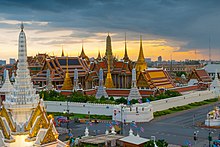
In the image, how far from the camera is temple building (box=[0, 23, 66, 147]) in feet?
50.1

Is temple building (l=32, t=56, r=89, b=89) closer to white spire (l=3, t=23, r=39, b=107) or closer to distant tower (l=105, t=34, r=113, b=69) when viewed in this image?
distant tower (l=105, t=34, r=113, b=69)

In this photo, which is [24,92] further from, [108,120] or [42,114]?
[108,120]

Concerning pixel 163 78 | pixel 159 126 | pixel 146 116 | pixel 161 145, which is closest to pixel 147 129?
pixel 159 126

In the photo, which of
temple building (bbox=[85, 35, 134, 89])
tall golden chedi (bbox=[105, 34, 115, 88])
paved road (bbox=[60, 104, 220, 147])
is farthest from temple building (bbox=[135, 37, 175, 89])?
paved road (bbox=[60, 104, 220, 147])

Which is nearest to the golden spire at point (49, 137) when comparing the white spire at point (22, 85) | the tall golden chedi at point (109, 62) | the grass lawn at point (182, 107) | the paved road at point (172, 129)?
the white spire at point (22, 85)

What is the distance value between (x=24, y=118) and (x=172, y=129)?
16.5m

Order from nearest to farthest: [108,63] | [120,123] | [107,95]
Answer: [120,123] → [107,95] → [108,63]

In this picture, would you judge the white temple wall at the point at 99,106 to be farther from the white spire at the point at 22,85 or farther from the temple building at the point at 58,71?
the white spire at the point at 22,85

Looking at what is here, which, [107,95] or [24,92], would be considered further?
[107,95]

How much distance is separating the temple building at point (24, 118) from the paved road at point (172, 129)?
10853mm

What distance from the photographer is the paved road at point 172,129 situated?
26.0 meters

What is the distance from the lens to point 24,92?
53.1ft

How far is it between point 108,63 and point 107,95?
39.5 ft

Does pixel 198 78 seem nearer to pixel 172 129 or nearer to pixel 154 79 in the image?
pixel 154 79
